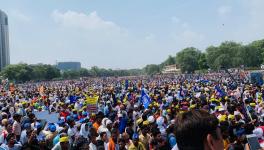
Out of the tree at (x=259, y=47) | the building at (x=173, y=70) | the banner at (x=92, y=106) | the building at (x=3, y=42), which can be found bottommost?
the banner at (x=92, y=106)

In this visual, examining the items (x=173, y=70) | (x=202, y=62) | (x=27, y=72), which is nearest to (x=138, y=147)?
(x=27, y=72)

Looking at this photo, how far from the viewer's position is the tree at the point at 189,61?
13712cm

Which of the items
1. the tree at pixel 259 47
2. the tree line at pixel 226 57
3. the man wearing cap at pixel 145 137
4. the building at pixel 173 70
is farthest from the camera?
the building at pixel 173 70

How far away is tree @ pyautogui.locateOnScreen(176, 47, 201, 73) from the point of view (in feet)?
450

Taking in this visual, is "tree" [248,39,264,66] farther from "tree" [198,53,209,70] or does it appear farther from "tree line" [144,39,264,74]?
"tree" [198,53,209,70]

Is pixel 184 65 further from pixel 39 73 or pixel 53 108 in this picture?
pixel 53 108

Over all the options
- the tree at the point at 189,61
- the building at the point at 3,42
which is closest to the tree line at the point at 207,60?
the tree at the point at 189,61

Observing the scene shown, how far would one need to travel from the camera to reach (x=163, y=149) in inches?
296

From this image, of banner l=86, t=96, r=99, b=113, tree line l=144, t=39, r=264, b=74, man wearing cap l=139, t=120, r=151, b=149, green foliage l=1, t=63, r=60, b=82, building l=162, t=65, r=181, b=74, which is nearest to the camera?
man wearing cap l=139, t=120, r=151, b=149

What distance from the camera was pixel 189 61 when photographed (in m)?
138

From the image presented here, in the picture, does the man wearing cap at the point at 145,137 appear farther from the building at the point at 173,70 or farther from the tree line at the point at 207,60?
the building at the point at 173,70

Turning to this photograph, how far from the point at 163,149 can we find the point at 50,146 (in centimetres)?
243

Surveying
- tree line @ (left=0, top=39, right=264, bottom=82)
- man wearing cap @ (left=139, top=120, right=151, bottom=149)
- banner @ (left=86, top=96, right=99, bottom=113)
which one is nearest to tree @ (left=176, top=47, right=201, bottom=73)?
tree line @ (left=0, top=39, right=264, bottom=82)

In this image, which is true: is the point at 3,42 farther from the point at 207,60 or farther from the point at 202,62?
the point at 207,60
